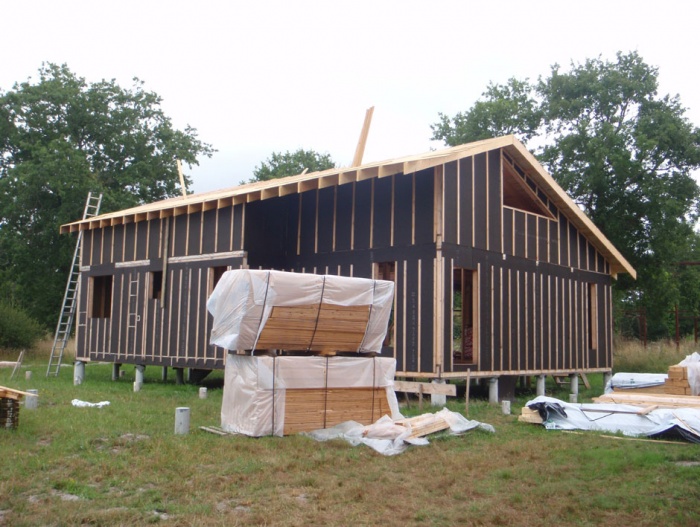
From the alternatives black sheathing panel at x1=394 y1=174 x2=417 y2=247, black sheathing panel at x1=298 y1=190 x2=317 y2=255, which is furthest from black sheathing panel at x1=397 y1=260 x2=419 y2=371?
black sheathing panel at x1=298 y1=190 x2=317 y2=255

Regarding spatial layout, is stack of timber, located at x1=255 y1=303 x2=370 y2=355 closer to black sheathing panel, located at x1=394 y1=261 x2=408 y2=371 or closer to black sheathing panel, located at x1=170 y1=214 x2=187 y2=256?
black sheathing panel, located at x1=394 y1=261 x2=408 y2=371

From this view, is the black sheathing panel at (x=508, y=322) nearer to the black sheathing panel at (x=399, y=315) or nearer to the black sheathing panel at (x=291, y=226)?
the black sheathing panel at (x=399, y=315)

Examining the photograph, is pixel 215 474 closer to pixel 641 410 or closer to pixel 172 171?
pixel 641 410

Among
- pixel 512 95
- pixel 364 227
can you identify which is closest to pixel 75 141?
pixel 512 95

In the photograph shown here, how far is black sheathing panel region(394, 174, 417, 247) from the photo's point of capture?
612 inches

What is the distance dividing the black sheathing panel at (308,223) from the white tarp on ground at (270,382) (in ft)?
21.1

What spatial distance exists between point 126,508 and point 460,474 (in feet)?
12.3

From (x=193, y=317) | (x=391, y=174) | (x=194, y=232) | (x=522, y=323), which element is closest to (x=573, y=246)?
(x=522, y=323)

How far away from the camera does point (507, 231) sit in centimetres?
1727

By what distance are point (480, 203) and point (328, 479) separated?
382 inches

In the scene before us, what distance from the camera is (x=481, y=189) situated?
16422mm

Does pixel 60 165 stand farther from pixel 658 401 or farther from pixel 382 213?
pixel 658 401

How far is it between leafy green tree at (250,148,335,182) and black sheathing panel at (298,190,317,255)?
29.2 metres

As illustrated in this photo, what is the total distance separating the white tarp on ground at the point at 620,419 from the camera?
35.0ft
